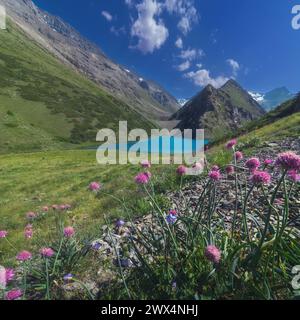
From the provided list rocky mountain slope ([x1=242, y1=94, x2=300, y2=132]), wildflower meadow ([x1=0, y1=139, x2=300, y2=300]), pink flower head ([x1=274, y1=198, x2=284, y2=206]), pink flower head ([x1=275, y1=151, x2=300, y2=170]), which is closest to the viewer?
pink flower head ([x1=275, y1=151, x2=300, y2=170])

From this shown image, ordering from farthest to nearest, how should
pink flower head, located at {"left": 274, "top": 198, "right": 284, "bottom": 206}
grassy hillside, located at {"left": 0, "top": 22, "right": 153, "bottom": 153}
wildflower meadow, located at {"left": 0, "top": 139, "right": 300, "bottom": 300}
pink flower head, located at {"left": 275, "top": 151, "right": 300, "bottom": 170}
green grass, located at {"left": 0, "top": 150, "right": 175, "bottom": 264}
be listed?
grassy hillside, located at {"left": 0, "top": 22, "right": 153, "bottom": 153} → green grass, located at {"left": 0, "top": 150, "right": 175, "bottom": 264} → pink flower head, located at {"left": 274, "top": 198, "right": 284, "bottom": 206} → wildflower meadow, located at {"left": 0, "top": 139, "right": 300, "bottom": 300} → pink flower head, located at {"left": 275, "top": 151, "right": 300, "bottom": 170}

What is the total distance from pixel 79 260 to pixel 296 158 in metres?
4.68

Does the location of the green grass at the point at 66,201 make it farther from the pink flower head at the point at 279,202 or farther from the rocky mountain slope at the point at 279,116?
the rocky mountain slope at the point at 279,116

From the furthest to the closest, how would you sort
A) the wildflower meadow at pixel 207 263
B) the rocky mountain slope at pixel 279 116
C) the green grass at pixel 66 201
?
the rocky mountain slope at pixel 279 116 < the green grass at pixel 66 201 < the wildflower meadow at pixel 207 263

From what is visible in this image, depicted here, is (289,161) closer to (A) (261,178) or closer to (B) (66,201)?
(A) (261,178)

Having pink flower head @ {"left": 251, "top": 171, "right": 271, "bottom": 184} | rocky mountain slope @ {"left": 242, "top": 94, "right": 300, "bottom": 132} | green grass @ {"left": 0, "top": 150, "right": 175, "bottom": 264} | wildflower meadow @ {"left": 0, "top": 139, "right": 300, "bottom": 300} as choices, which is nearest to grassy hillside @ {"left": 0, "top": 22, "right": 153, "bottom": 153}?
rocky mountain slope @ {"left": 242, "top": 94, "right": 300, "bottom": 132}

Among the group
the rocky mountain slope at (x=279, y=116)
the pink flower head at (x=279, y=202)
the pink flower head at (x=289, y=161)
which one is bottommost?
the pink flower head at (x=279, y=202)

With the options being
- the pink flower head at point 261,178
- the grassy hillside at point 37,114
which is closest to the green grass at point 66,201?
the pink flower head at point 261,178

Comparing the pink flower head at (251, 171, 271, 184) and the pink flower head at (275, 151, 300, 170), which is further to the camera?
the pink flower head at (251, 171, 271, 184)

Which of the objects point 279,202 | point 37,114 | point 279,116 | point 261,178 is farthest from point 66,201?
point 37,114

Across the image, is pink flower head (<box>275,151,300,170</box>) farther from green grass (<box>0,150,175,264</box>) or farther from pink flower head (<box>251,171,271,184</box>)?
green grass (<box>0,150,175,264</box>)

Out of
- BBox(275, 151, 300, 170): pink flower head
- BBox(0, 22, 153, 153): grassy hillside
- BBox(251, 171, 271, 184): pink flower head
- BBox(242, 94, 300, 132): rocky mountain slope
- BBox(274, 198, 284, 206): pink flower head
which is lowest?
BBox(274, 198, 284, 206): pink flower head

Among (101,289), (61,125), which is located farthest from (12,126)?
(101,289)

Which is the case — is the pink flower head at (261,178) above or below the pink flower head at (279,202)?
above
